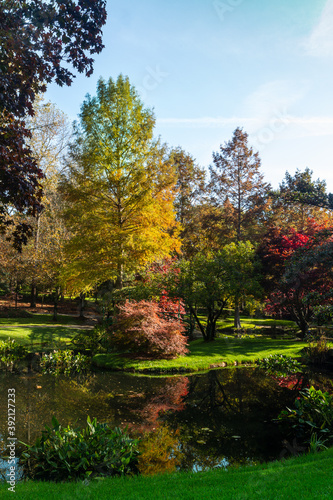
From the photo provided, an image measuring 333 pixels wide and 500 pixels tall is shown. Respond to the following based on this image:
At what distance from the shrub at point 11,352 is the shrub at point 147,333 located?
3954mm

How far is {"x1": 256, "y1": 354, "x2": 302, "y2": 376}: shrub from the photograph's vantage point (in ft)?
39.8

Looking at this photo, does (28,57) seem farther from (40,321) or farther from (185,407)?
(40,321)

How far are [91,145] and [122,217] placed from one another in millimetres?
3584

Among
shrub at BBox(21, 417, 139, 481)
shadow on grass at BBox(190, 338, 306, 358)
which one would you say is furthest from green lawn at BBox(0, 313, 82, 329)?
shrub at BBox(21, 417, 139, 481)

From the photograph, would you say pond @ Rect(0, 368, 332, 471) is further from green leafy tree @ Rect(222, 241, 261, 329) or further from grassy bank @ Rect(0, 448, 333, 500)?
green leafy tree @ Rect(222, 241, 261, 329)

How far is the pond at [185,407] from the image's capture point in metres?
6.09

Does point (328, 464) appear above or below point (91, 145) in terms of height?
below

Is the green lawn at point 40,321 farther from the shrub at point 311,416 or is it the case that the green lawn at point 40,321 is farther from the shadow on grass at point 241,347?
the shrub at point 311,416

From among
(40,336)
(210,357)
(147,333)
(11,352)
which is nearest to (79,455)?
(147,333)

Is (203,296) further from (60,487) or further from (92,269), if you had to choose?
(60,487)

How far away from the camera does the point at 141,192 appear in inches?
612

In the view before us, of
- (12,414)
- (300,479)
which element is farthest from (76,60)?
(12,414)

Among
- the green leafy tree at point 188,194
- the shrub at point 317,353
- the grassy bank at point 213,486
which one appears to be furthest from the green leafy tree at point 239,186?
the grassy bank at point 213,486

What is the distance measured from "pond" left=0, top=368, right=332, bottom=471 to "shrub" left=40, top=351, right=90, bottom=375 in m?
1.18
